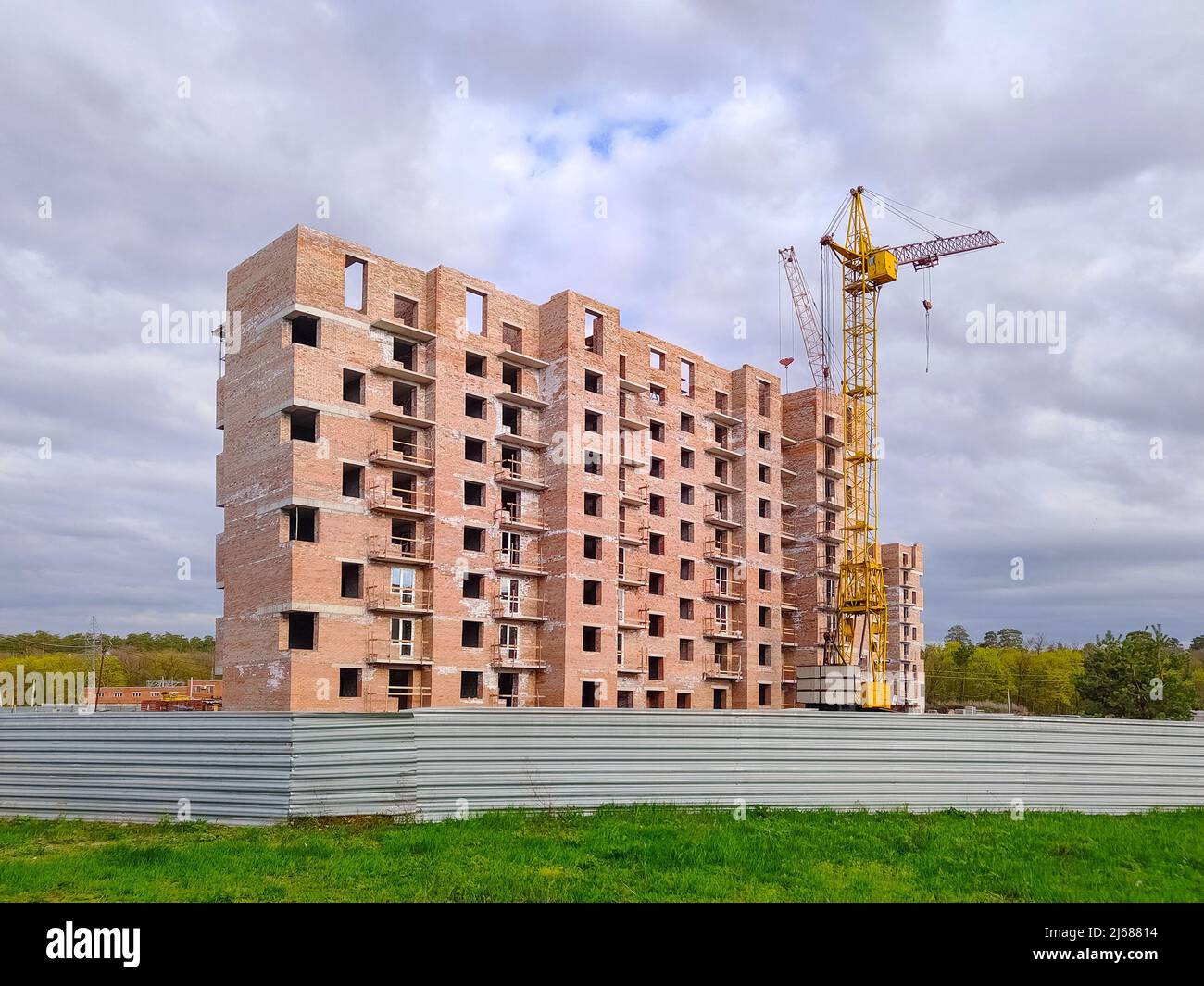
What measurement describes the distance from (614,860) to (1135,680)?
62044 mm

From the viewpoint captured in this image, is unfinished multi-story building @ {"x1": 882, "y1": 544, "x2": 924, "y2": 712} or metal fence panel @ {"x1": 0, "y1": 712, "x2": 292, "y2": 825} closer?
metal fence panel @ {"x1": 0, "y1": 712, "x2": 292, "y2": 825}

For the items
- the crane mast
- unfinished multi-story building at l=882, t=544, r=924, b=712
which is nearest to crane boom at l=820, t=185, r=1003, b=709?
the crane mast

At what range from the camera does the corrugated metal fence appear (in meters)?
17.1

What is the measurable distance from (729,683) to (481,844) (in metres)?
45.2

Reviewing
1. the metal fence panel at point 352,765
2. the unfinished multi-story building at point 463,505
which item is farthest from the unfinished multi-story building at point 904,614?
the metal fence panel at point 352,765

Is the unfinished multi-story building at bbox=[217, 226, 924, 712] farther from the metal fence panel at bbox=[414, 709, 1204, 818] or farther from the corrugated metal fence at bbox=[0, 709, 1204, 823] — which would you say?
the metal fence panel at bbox=[414, 709, 1204, 818]

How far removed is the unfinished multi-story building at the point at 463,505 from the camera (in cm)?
3950

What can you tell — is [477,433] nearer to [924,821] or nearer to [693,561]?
[693,561]

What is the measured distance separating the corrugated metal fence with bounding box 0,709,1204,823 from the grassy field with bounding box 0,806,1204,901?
23.9 inches

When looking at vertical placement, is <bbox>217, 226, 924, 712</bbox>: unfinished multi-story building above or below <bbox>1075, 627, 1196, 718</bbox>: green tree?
above

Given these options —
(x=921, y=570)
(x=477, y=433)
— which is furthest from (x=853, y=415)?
(x=921, y=570)

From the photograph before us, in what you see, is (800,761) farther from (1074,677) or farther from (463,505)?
(1074,677)

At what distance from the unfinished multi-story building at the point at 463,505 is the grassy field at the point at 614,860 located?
2164 centimetres

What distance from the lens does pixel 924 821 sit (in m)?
18.2
